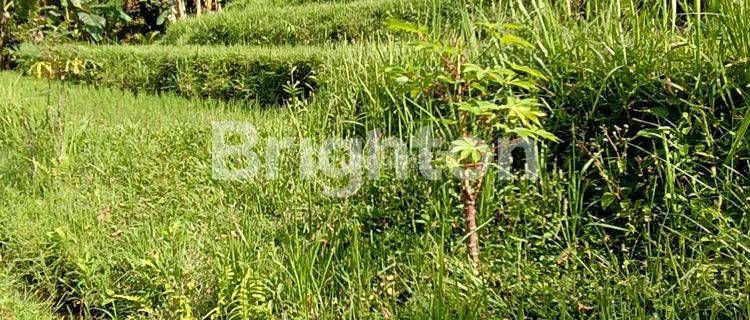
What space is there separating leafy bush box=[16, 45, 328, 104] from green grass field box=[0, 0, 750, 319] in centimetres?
141

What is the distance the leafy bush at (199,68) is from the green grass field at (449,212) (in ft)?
4.64

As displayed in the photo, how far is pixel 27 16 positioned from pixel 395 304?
21.0 ft

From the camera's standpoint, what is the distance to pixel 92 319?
217 cm

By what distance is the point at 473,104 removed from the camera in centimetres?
193

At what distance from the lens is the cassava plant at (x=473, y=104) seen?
6.07 feet

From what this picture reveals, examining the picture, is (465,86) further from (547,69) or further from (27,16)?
(27,16)

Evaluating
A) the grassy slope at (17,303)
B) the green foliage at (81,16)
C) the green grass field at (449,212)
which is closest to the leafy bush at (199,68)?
the green grass field at (449,212)

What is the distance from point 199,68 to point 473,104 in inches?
129

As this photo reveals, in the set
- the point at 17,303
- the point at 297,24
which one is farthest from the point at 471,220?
the point at 297,24

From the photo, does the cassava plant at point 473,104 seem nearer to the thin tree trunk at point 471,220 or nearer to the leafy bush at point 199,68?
the thin tree trunk at point 471,220

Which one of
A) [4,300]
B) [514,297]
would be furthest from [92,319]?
[514,297]

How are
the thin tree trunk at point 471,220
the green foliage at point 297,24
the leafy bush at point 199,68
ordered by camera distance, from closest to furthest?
the thin tree trunk at point 471,220 < the leafy bush at point 199,68 < the green foliage at point 297,24

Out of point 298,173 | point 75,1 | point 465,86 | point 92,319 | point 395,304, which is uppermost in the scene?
point 75,1

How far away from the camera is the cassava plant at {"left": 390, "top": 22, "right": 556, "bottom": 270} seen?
185 centimetres
